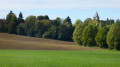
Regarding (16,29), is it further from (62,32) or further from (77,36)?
(77,36)

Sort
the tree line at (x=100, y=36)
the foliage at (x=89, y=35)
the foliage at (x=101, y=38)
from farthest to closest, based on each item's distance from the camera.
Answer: the foliage at (x=89, y=35)
the foliage at (x=101, y=38)
the tree line at (x=100, y=36)

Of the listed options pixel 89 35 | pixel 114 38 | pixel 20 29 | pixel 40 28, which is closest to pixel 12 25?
→ pixel 20 29

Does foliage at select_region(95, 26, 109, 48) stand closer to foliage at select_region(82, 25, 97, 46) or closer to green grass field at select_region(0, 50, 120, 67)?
foliage at select_region(82, 25, 97, 46)

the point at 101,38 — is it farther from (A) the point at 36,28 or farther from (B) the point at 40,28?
(B) the point at 40,28

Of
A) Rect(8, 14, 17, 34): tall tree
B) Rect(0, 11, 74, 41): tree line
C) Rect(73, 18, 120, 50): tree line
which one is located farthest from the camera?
Rect(8, 14, 17, 34): tall tree

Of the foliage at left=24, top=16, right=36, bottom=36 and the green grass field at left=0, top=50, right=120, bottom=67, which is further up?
the foliage at left=24, top=16, right=36, bottom=36

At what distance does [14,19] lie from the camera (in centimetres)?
12669

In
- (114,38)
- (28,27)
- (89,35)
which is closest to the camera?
(114,38)

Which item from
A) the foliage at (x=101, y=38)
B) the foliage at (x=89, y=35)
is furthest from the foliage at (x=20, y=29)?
the foliage at (x=101, y=38)

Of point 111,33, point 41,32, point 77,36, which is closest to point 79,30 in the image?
point 77,36

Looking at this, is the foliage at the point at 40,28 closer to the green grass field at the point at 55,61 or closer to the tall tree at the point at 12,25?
the tall tree at the point at 12,25

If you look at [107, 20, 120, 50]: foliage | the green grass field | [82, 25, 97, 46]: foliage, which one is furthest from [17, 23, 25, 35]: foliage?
the green grass field

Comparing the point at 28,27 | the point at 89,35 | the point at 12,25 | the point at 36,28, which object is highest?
the point at 12,25

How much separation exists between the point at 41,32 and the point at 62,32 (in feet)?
40.0
